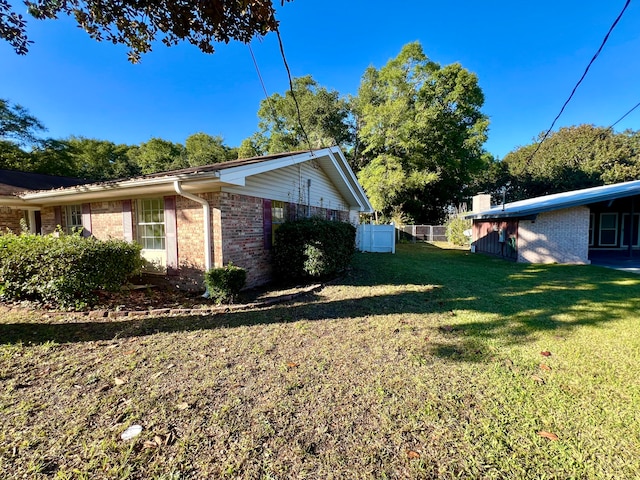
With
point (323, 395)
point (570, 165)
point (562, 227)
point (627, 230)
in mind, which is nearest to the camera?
point (323, 395)

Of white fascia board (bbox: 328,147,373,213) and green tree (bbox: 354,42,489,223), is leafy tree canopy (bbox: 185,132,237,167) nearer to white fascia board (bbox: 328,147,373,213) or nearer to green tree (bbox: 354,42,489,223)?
green tree (bbox: 354,42,489,223)

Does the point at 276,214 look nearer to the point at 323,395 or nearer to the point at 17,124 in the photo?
the point at 323,395

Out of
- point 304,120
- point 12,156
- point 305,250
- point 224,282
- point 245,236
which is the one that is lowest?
point 224,282

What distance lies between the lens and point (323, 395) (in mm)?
2691

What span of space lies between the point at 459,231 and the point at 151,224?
70.2ft

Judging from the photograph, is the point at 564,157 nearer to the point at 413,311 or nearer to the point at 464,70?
the point at 464,70

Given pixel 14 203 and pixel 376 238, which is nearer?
pixel 14 203

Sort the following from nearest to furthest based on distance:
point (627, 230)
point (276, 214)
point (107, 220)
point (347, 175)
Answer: point (107, 220) → point (276, 214) → point (347, 175) → point (627, 230)

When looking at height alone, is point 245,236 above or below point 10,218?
below

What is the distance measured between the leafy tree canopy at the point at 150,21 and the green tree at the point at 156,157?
33.6m

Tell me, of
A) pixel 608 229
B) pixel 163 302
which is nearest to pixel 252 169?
pixel 163 302

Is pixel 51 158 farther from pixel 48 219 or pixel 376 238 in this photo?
pixel 376 238

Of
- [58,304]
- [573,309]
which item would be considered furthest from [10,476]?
[573,309]

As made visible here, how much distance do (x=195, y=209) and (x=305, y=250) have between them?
285 cm
